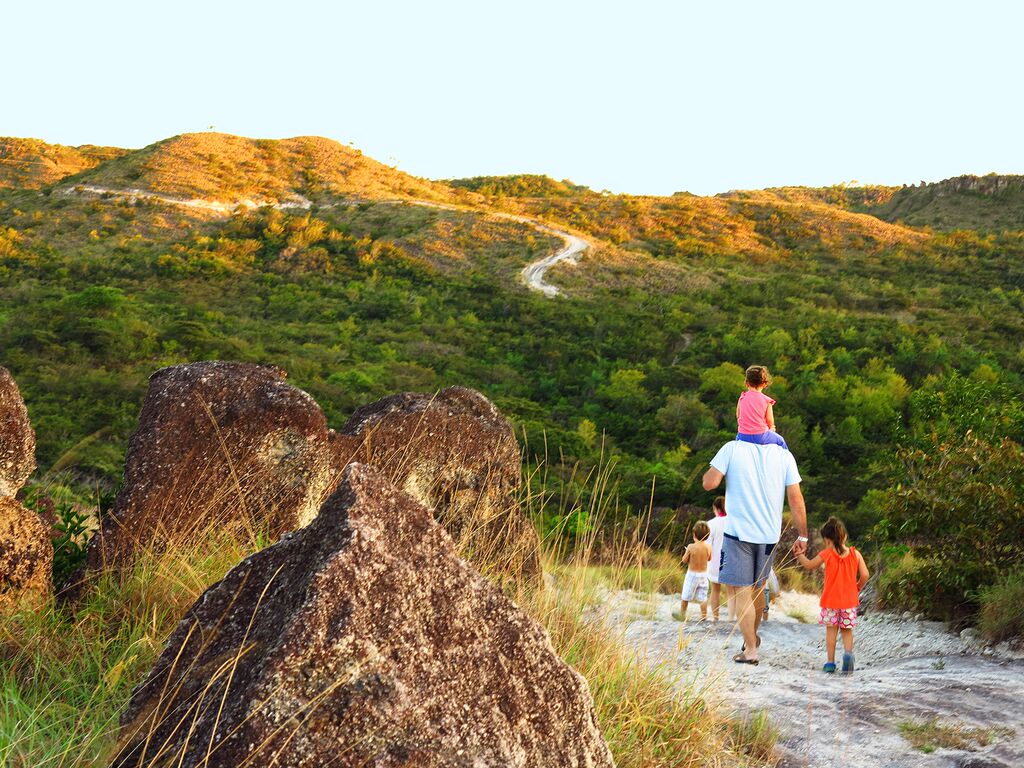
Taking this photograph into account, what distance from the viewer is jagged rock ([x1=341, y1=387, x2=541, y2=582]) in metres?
5.77

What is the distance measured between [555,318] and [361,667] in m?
36.6

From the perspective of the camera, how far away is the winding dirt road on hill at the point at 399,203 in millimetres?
49394

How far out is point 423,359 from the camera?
31.8 m

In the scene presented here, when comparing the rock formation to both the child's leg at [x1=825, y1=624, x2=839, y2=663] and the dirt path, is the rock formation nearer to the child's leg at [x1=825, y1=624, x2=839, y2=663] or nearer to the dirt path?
the dirt path

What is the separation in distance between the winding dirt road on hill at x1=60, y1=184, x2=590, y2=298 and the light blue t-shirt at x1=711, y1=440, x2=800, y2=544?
4047cm

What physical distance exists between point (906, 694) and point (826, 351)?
27108 millimetres

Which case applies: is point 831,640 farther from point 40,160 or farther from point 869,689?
point 40,160

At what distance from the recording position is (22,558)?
361cm

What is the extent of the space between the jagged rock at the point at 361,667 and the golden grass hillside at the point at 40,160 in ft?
A: 220

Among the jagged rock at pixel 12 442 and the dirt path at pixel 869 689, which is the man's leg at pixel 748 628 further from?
the jagged rock at pixel 12 442

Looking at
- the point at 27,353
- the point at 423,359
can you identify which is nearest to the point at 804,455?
the point at 423,359

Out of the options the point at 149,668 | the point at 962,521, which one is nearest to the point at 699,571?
the point at 962,521

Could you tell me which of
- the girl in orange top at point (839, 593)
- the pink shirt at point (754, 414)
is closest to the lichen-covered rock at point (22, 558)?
the pink shirt at point (754, 414)

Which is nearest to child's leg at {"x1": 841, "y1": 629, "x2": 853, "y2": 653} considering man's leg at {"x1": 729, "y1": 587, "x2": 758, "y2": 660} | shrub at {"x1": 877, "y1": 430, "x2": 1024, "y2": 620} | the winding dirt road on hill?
man's leg at {"x1": 729, "y1": 587, "x2": 758, "y2": 660}
